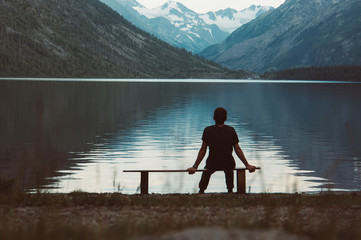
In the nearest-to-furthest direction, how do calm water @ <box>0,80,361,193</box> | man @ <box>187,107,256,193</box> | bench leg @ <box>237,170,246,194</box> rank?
man @ <box>187,107,256,193</box>
bench leg @ <box>237,170,246,194</box>
calm water @ <box>0,80,361,193</box>

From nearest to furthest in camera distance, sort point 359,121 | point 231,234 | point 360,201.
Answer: point 231,234
point 360,201
point 359,121

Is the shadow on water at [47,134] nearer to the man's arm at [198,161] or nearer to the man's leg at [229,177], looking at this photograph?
the man's arm at [198,161]

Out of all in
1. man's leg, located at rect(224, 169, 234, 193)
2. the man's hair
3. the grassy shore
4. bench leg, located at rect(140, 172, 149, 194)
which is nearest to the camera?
the grassy shore

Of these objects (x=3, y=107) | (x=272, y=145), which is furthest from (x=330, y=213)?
(x=3, y=107)

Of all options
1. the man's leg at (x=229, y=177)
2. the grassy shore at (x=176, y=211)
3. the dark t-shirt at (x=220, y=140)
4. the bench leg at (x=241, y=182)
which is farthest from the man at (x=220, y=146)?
the bench leg at (x=241, y=182)

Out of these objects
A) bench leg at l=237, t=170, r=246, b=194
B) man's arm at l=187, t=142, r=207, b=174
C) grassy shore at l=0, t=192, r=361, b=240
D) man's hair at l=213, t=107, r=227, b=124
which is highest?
man's hair at l=213, t=107, r=227, b=124

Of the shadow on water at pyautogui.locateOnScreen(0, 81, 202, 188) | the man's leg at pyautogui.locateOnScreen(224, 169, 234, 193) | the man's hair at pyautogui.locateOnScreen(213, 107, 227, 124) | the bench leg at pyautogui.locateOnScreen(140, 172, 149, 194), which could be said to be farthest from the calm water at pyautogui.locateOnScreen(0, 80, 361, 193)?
the man's hair at pyautogui.locateOnScreen(213, 107, 227, 124)

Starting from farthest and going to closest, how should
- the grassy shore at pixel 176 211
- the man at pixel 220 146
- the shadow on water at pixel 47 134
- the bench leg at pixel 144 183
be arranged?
the shadow on water at pixel 47 134
the bench leg at pixel 144 183
the man at pixel 220 146
the grassy shore at pixel 176 211

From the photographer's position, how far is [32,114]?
84188 millimetres

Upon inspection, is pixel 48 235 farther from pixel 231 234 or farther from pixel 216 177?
pixel 216 177

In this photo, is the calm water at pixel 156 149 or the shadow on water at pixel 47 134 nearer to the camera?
the calm water at pixel 156 149

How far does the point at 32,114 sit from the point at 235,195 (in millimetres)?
69762

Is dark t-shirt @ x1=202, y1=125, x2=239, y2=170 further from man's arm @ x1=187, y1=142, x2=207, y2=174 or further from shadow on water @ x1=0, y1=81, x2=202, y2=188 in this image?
shadow on water @ x1=0, y1=81, x2=202, y2=188

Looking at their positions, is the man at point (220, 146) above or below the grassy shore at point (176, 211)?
above
